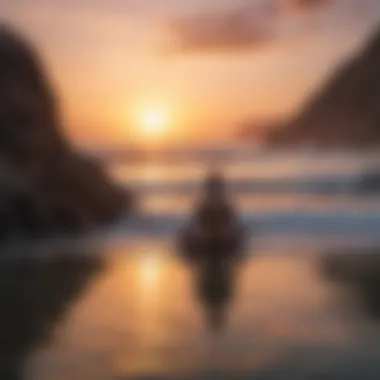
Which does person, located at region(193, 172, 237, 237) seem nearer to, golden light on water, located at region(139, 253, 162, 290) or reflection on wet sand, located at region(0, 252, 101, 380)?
golden light on water, located at region(139, 253, 162, 290)

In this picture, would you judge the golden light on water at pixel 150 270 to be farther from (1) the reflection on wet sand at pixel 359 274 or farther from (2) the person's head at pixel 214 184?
(1) the reflection on wet sand at pixel 359 274

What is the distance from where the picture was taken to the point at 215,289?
109cm

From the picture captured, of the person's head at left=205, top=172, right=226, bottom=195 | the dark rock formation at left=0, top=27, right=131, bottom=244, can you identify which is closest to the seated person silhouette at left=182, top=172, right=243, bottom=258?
the person's head at left=205, top=172, right=226, bottom=195

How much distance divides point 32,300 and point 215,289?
277mm

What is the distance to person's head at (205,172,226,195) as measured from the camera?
4.04 feet

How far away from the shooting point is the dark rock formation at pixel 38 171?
4.12 ft

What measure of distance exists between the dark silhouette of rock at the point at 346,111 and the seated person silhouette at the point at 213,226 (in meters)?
0.14

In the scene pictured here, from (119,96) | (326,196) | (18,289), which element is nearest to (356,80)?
(326,196)

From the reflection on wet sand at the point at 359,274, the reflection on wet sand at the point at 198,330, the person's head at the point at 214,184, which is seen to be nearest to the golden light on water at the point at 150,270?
the reflection on wet sand at the point at 198,330

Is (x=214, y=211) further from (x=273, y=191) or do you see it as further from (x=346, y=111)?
(x=346, y=111)

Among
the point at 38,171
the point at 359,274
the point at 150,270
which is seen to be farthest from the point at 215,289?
the point at 38,171

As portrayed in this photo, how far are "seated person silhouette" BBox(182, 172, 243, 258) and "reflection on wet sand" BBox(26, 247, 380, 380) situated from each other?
0.06 meters

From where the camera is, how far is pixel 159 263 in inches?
48.0

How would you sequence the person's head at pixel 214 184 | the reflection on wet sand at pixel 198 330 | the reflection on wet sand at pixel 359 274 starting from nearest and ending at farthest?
the reflection on wet sand at pixel 198 330
the reflection on wet sand at pixel 359 274
the person's head at pixel 214 184
